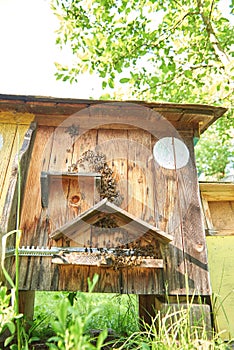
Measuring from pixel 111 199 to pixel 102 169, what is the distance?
31 centimetres

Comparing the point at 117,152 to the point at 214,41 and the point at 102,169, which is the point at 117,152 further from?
the point at 214,41

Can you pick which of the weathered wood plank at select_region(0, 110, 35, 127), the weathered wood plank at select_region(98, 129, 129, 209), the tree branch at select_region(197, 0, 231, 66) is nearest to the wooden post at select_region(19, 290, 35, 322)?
the weathered wood plank at select_region(98, 129, 129, 209)

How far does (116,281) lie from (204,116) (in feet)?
5.56

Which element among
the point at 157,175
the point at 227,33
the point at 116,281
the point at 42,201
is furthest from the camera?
the point at 227,33

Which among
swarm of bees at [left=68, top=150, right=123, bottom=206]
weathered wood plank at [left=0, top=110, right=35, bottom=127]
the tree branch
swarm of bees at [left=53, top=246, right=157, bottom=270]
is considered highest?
the tree branch

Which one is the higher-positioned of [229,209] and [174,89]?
[174,89]

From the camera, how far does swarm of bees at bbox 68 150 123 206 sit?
2.67 metres

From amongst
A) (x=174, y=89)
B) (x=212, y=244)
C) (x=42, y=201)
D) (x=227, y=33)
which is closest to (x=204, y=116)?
(x=212, y=244)

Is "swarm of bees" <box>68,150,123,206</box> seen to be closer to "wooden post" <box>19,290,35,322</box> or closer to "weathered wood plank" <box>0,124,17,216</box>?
"weathered wood plank" <box>0,124,17,216</box>

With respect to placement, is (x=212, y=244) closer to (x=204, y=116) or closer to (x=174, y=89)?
(x=204, y=116)

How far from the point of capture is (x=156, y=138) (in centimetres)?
300

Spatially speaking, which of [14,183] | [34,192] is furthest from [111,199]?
[14,183]

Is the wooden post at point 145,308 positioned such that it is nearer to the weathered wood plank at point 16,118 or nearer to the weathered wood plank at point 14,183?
the weathered wood plank at point 14,183

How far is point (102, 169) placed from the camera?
110 inches
